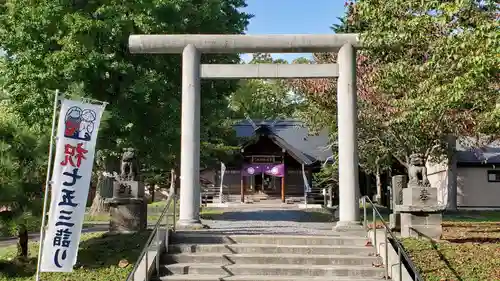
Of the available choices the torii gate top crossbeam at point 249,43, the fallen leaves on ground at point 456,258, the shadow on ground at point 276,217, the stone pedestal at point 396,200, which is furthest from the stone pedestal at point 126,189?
the shadow on ground at point 276,217

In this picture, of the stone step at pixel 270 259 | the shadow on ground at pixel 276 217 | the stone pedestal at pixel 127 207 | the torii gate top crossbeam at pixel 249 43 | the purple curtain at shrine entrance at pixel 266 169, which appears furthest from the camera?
the purple curtain at shrine entrance at pixel 266 169

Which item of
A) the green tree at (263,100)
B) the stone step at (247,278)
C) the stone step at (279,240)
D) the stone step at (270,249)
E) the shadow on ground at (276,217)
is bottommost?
the stone step at (247,278)

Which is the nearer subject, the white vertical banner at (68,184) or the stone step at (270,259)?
the white vertical banner at (68,184)

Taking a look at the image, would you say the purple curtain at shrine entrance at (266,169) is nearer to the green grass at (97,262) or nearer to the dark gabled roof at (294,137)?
the dark gabled roof at (294,137)

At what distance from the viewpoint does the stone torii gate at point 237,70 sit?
467 inches

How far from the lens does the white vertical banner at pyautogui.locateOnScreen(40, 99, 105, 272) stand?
772 centimetres

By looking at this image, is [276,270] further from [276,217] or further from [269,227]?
[276,217]

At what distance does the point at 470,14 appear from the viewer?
9625mm

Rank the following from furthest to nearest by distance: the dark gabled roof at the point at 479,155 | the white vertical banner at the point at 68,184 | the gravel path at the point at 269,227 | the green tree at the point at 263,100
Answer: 1. the green tree at the point at 263,100
2. the dark gabled roof at the point at 479,155
3. the gravel path at the point at 269,227
4. the white vertical banner at the point at 68,184

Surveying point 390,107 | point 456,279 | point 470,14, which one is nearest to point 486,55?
point 470,14

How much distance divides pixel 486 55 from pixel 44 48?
454 inches

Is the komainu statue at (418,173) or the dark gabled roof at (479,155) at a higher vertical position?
the dark gabled roof at (479,155)

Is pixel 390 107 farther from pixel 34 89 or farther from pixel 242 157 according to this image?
pixel 242 157

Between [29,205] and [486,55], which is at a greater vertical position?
[486,55]
